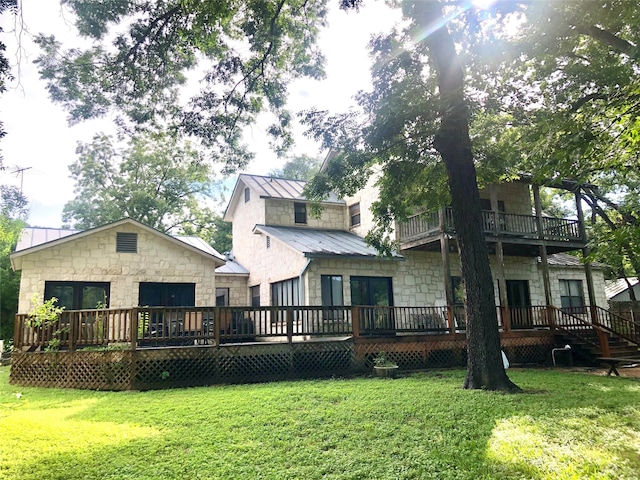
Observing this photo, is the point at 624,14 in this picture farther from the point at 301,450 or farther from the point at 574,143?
the point at 301,450

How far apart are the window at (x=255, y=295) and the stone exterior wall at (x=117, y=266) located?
A: 2988 millimetres

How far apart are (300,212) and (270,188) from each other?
1.70 meters

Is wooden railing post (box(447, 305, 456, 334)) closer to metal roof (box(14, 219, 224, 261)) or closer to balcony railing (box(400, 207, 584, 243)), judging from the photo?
balcony railing (box(400, 207, 584, 243))

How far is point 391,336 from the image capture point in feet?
43.8

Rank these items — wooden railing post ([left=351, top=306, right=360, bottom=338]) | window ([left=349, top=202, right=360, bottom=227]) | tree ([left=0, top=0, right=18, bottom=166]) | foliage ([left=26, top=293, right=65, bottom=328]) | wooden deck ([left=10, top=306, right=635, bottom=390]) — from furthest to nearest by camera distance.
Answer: window ([left=349, top=202, right=360, bottom=227])
wooden railing post ([left=351, top=306, right=360, bottom=338])
foliage ([left=26, top=293, right=65, bottom=328])
wooden deck ([left=10, top=306, right=635, bottom=390])
tree ([left=0, top=0, right=18, bottom=166])

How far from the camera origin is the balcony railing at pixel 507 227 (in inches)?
636

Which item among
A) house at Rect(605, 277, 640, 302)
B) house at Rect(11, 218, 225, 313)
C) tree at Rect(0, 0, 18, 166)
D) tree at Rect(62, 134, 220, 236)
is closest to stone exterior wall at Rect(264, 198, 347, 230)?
house at Rect(11, 218, 225, 313)

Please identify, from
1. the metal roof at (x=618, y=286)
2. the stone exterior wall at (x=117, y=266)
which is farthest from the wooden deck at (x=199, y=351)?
the metal roof at (x=618, y=286)

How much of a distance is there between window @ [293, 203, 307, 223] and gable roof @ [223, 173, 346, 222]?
350 millimetres

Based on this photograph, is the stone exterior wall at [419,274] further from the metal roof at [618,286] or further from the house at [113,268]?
the metal roof at [618,286]

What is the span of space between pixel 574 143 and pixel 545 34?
2.91 m

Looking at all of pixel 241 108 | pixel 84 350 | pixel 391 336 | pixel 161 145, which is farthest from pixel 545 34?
pixel 161 145

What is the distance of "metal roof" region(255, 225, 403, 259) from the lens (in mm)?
15023

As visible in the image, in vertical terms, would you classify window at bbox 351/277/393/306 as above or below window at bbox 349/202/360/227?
below
